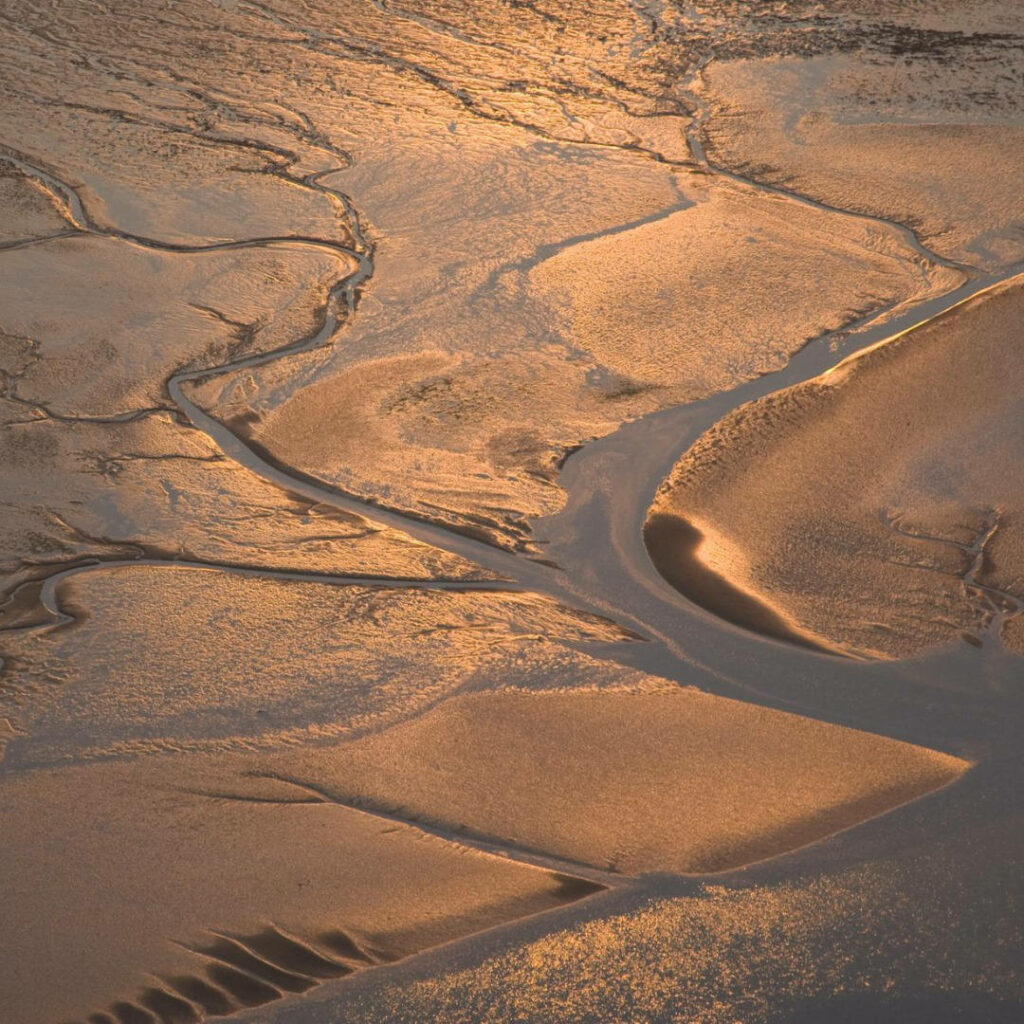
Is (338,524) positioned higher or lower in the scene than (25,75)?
lower

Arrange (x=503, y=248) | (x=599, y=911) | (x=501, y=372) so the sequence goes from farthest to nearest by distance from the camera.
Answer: (x=503, y=248)
(x=501, y=372)
(x=599, y=911)

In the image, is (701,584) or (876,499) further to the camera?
(876,499)

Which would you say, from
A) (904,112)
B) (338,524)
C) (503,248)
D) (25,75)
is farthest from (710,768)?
(25,75)

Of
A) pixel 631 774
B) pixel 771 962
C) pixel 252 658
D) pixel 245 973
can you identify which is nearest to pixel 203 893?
pixel 245 973

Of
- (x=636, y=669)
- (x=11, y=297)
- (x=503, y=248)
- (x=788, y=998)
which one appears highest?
(x=503, y=248)

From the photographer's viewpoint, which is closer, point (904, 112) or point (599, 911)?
point (599, 911)

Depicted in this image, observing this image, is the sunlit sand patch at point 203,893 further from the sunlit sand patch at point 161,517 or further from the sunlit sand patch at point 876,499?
the sunlit sand patch at point 876,499

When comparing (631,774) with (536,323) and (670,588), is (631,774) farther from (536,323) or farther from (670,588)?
(536,323)

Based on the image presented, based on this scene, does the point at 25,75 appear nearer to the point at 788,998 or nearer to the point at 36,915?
the point at 36,915
